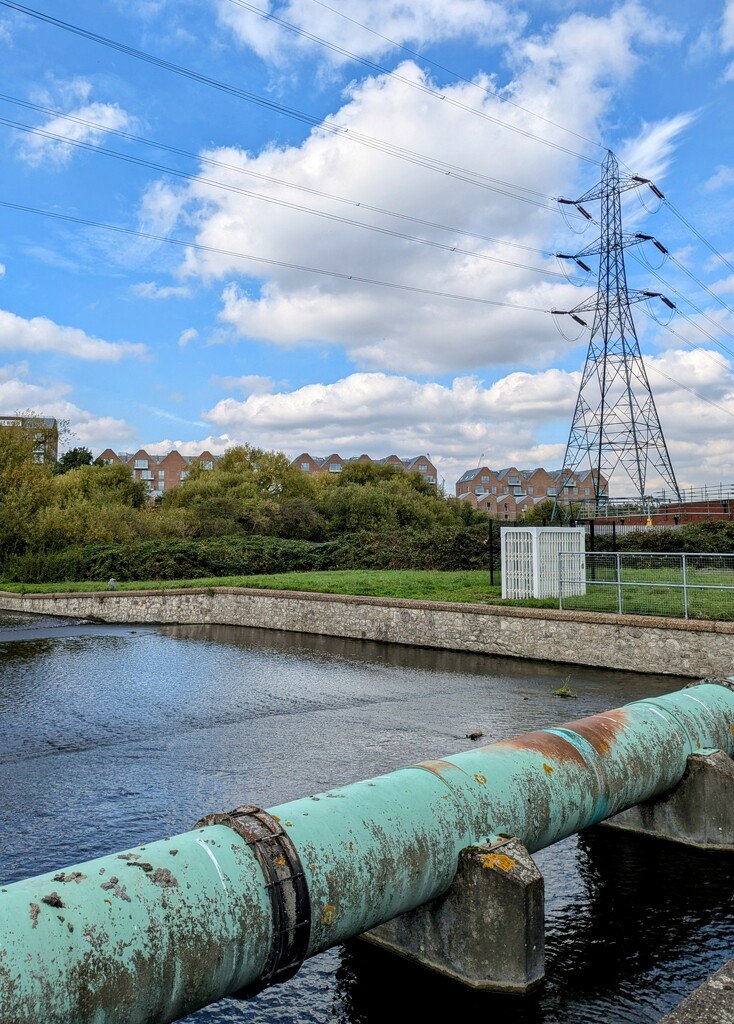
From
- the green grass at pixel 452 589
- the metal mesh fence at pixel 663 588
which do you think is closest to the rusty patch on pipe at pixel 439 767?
the metal mesh fence at pixel 663 588

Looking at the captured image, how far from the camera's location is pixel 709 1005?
3.03 metres

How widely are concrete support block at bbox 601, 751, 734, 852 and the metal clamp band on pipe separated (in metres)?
3.62

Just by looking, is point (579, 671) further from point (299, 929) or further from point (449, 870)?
point (299, 929)

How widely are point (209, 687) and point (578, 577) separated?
8.69m

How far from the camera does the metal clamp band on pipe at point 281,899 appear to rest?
316 cm

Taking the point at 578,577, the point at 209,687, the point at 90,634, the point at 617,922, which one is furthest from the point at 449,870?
the point at 90,634

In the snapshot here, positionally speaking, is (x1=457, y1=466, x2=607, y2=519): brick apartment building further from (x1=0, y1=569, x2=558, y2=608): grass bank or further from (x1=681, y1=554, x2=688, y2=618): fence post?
(x1=681, y1=554, x2=688, y2=618): fence post

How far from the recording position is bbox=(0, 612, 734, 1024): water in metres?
4.08

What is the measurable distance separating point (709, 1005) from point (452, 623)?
45.8 feet

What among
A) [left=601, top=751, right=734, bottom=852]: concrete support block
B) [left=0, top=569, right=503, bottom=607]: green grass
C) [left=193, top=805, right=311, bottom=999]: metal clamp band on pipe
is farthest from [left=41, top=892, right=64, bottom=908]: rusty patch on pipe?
[left=0, top=569, right=503, bottom=607]: green grass

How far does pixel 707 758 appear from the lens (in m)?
5.65

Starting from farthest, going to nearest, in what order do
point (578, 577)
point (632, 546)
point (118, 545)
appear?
point (118, 545) → point (632, 546) → point (578, 577)

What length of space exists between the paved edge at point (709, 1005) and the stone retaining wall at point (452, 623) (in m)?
8.86

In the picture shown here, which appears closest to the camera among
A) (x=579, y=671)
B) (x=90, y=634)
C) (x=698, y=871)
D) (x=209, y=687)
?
(x=698, y=871)
